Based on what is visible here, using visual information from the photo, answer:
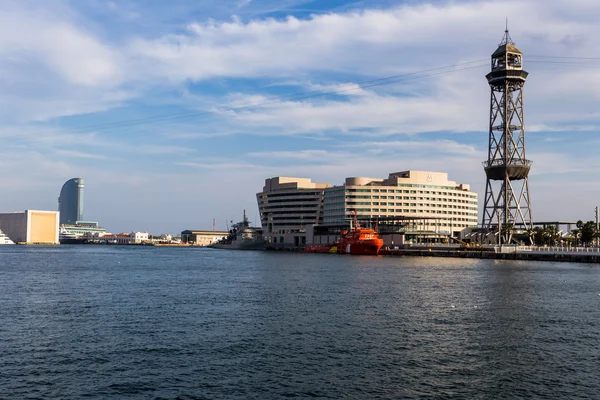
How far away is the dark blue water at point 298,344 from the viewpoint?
29.3m

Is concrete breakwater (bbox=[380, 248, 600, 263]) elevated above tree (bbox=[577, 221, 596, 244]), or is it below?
below

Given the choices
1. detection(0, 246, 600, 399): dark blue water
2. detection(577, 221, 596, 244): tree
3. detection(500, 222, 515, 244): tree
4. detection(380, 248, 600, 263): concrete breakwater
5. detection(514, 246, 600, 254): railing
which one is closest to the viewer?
detection(0, 246, 600, 399): dark blue water

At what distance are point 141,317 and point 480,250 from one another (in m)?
150

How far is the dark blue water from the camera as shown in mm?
29312

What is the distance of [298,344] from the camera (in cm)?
3878

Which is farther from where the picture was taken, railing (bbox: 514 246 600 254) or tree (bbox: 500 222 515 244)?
tree (bbox: 500 222 515 244)

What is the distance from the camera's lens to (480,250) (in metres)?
181

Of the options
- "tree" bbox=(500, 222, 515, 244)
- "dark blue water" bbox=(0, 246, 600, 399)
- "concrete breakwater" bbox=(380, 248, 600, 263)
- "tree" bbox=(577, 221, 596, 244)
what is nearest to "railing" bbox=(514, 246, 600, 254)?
"concrete breakwater" bbox=(380, 248, 600, 263)

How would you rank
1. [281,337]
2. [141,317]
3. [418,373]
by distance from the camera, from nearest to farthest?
[418,373], [281,337], [141,317]

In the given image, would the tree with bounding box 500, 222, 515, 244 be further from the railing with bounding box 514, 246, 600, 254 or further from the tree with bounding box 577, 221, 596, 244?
the tree with bounding box 577, 221, 596, 244

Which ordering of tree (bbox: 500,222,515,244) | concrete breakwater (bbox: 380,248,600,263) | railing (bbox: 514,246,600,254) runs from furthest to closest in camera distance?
1. tree (bbox: 500,222,515,244)
2. railing (bbox: 514,246,600,254)
3. concrete breakwater (bbox: 380,248,600,263)

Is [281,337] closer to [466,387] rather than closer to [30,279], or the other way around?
[466,387]

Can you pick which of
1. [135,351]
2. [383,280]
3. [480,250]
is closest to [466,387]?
[135,351]

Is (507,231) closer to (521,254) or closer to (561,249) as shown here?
(561,249)
